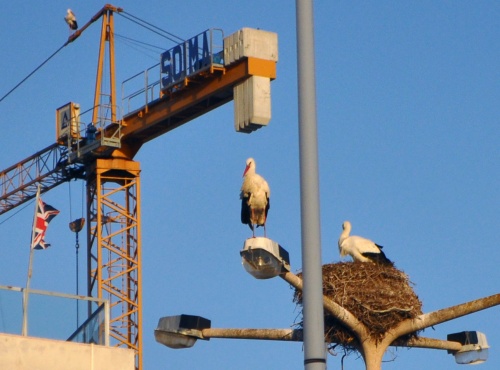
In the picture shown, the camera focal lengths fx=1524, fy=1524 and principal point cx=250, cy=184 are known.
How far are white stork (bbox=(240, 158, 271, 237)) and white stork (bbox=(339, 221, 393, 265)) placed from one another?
3.69 meters

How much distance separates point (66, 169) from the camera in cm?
5712

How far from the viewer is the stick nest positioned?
84.5 feet

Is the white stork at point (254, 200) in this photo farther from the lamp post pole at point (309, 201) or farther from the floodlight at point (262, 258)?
the lamp post pole at point (309, 201)

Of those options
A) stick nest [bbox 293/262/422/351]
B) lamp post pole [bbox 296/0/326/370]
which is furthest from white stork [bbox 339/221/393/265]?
lamp post pole [bbox 296/0/326/370]

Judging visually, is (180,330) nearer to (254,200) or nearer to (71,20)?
(254,200)

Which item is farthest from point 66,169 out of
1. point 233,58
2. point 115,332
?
point 233,58

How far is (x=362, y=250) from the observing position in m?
30.5

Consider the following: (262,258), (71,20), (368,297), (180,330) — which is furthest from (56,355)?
(71,20)

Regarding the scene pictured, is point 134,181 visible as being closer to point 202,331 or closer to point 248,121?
point 248,121

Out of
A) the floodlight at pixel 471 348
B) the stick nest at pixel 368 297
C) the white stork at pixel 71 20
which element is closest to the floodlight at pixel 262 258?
the stick nest at pixel 368 297

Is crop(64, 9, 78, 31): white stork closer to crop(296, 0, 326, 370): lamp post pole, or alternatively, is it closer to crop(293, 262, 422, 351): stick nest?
crop(293, 262, 422, 351): stick nest

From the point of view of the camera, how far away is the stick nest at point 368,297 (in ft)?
84.5

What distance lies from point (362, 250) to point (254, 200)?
5.04m

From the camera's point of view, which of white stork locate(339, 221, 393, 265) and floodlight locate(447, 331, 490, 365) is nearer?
floodlight locate(447, 331, 490, 365)
